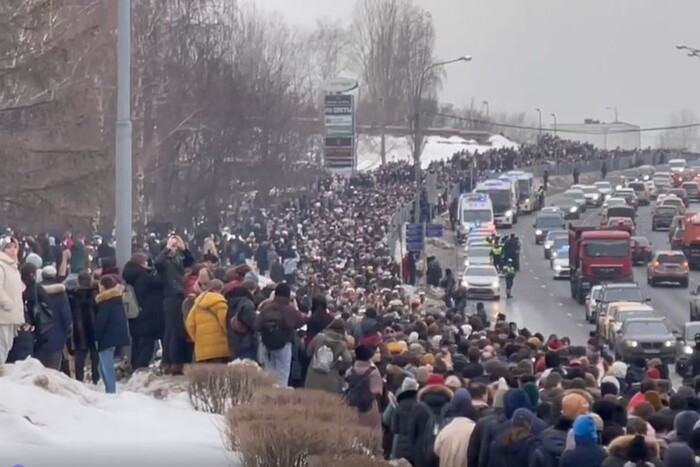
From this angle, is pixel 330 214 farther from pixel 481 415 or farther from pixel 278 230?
pixel 481 415

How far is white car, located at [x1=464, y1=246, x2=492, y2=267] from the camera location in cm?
6384

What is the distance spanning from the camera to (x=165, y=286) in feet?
67.5

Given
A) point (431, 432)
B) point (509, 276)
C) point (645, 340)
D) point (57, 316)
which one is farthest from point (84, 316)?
point (509, 276)

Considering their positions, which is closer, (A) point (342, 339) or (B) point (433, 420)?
(B) point (433, 420)

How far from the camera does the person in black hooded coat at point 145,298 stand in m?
20.7

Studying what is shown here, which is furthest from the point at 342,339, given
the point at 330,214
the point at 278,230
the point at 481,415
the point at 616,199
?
the point at 616,199

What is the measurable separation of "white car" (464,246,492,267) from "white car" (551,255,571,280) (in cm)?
319

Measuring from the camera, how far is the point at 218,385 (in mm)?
17594

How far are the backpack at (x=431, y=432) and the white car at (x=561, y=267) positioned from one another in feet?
174

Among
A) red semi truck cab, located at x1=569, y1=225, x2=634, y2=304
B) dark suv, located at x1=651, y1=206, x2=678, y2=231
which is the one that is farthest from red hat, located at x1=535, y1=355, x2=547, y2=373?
dark suv, located at x1=651, y1=206, x2=678, y2=231

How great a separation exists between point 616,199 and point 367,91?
188ft

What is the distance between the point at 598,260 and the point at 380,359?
135 feet

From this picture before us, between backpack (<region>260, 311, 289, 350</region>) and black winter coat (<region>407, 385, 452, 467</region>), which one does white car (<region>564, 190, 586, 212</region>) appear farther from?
black winter coat (<region>407, 385, 452, 467</region>)

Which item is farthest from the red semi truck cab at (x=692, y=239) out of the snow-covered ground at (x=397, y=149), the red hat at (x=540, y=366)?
the snow-covered ground at (x=397, y=149)
